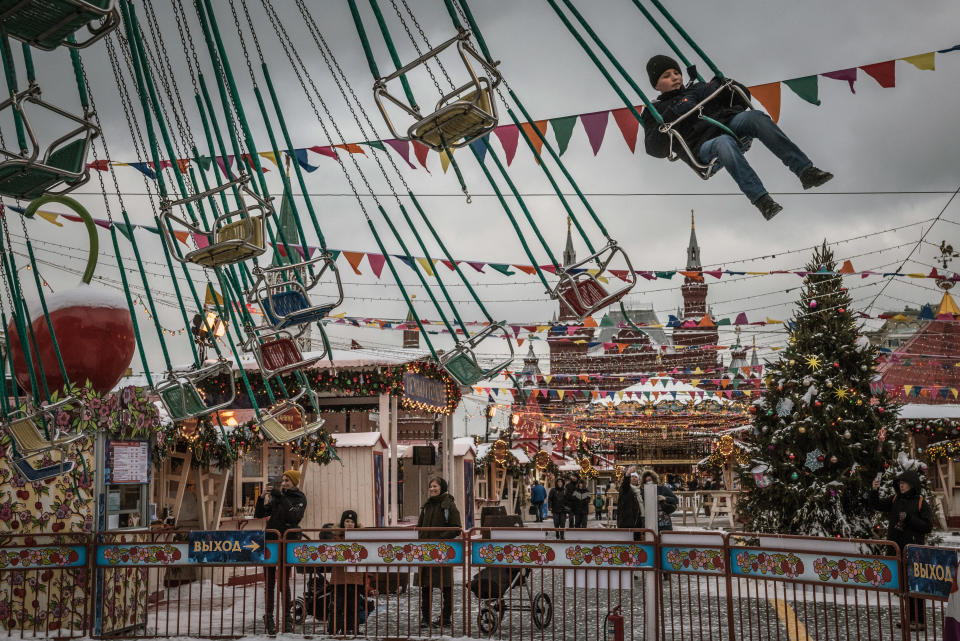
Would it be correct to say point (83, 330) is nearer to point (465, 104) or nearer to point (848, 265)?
point (465, 104)

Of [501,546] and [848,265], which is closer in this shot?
[501,546]

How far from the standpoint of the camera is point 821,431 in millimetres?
14367

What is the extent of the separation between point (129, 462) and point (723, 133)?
786cm

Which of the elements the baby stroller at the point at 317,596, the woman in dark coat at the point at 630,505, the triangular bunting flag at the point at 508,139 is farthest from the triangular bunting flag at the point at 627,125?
the woman in dark coat at the point at 630,505

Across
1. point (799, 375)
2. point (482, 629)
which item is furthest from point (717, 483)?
point (482, 629)

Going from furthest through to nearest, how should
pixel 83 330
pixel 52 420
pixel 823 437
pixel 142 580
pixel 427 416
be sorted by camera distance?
pixel 427 416 < pixel 823 437 < pixel 83 330 < pixel 142 580 < pixel 52 420

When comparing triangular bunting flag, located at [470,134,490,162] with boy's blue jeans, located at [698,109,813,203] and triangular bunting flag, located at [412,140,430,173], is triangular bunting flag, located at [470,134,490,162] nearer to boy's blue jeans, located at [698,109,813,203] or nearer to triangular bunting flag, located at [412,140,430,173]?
triangular bunting flag, located at [412,140,430,173]

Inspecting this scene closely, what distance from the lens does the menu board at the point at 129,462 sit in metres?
10.1

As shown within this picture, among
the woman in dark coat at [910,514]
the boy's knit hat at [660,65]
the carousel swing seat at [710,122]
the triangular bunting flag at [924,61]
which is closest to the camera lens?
the carousel swing seat at [710,122]

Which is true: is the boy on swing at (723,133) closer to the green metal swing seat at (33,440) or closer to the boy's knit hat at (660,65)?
the boy's knit hat at (660,65)

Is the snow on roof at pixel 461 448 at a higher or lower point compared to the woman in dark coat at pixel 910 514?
higher

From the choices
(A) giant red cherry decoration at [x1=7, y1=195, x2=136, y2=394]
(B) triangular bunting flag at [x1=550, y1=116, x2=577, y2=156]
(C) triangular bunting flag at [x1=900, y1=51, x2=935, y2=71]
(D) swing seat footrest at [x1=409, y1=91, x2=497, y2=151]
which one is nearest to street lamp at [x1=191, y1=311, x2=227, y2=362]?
(A) giant red cherry decoration at [x1=7, y1=195, x2=136, y2=394]

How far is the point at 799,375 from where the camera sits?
49.6ft

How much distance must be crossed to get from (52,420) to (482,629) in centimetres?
487
